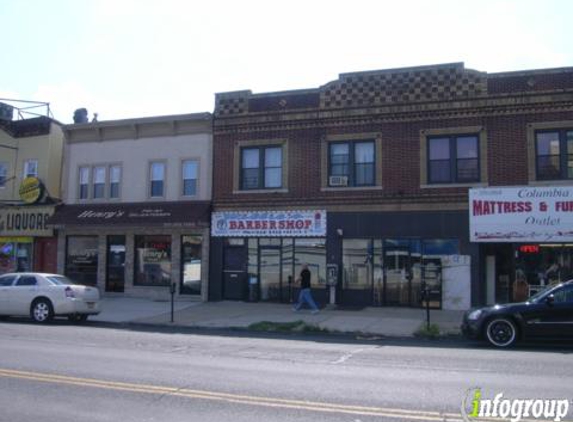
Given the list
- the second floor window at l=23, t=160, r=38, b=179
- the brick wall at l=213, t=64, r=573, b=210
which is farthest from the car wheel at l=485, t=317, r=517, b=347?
the second floor window at l=23, t=160, r=38, b=179

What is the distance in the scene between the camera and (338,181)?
21.8m

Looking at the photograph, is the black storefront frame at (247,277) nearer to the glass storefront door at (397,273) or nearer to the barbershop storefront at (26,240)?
the glass storefront door at (397,273)

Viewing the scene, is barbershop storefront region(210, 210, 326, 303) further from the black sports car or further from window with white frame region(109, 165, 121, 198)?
the black sports car

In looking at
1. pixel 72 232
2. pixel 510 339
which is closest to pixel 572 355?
pixel 510 339

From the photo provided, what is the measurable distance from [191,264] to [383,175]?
843cm

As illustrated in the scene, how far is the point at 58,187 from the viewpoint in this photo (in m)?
27.0

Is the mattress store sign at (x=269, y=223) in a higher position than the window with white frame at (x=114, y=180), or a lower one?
lower

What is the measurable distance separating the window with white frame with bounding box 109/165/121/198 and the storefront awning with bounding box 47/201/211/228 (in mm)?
763

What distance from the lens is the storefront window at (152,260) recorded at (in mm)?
24062

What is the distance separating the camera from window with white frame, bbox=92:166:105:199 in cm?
2567

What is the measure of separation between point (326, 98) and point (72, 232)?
12.4 meters

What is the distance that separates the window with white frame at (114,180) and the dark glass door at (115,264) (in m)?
1.97

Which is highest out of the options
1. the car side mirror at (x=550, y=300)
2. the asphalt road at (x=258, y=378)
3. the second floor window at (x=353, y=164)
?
the second floor window at (x=353, y=164)

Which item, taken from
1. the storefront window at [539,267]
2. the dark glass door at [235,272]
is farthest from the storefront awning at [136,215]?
the storefront window at [539,267]
